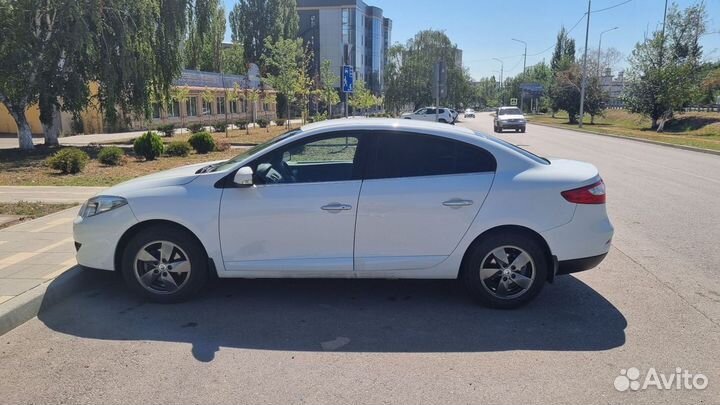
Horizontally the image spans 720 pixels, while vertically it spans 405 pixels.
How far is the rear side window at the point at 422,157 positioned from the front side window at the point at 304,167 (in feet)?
0.74

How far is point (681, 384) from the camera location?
341 centimetres

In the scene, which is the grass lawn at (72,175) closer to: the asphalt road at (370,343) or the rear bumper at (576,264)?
the asphalt road at (370,343)

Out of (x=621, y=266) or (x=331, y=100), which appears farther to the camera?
(x=331, y=100)

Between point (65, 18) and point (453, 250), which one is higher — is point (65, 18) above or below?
above

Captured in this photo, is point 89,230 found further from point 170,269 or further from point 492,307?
point 492,307

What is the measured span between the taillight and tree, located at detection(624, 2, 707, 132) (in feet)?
148

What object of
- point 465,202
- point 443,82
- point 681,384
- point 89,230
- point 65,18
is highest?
point 65,18

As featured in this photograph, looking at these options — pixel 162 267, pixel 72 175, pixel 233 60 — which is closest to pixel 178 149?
pixel 72 175

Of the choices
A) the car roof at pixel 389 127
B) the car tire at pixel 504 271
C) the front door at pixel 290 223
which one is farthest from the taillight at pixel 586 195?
the front door at pixel 290 223

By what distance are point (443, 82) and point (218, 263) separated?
1392 cm

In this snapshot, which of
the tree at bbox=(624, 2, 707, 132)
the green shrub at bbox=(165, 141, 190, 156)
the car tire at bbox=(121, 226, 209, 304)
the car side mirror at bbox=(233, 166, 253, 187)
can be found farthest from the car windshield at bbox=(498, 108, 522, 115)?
the car tire at bbox=(121, 226, 209, 304)

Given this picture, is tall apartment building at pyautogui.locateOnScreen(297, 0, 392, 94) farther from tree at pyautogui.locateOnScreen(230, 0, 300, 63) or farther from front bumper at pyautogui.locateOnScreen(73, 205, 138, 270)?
front bumper at pyautogui.locateOnScreen(73, 205, 138, 270)

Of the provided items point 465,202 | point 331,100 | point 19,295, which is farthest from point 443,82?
point 331,100

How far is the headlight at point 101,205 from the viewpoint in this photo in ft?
15.3
